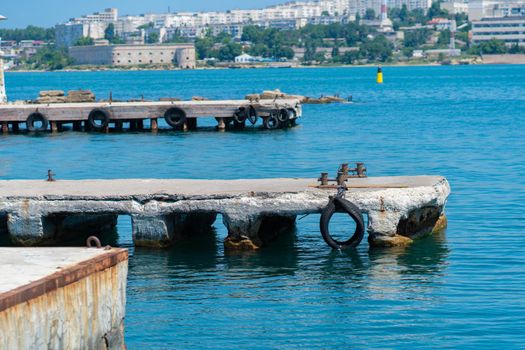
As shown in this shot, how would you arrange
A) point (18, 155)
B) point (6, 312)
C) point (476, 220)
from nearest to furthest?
1. point (6, 312)
2. point (476, 220)
3. point (18, 155)

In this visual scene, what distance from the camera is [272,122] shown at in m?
57.1

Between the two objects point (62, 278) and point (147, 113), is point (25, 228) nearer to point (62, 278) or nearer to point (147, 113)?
point (62, 278)

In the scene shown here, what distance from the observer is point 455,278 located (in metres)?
19.6

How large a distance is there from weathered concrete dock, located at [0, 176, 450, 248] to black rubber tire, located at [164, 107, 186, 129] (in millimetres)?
32035

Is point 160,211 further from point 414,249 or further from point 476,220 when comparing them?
point 476,220

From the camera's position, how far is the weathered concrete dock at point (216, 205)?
68.3 feet

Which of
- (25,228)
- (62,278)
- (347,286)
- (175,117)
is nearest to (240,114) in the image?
(175,117)

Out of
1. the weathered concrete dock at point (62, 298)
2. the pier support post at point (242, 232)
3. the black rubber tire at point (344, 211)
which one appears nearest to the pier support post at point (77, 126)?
the pier support post at point (242, 232)

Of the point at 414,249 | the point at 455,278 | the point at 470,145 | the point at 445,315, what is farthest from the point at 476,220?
the point at 470,145

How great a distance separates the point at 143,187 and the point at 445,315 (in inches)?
281

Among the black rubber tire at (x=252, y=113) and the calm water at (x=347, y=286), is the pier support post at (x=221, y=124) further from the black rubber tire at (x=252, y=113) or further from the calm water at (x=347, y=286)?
the calm water at (x=347, y=286)

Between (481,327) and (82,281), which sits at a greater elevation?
(82,281)

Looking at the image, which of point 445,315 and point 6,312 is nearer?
point 6,312

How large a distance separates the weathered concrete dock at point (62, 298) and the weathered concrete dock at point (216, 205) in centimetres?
695
